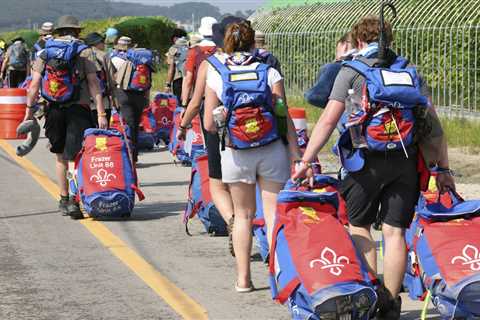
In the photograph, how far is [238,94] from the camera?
805 centimetres

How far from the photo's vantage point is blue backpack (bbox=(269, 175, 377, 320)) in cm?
684

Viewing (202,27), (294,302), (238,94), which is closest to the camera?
(294,302)

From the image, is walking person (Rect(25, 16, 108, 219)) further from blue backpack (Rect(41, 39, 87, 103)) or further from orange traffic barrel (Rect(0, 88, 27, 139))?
orange traffic barrel (Rect(0, 88, 27, 139))

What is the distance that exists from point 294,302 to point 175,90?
11536 mm

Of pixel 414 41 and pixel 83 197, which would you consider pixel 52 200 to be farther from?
pixel 414 41

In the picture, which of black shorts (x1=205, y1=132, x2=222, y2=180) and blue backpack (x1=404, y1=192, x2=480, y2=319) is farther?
black shorts (x1=205, y1=132, x2=222, y2=180)

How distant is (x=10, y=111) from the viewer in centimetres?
1866

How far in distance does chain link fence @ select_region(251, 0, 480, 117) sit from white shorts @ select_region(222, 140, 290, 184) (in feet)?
37.7

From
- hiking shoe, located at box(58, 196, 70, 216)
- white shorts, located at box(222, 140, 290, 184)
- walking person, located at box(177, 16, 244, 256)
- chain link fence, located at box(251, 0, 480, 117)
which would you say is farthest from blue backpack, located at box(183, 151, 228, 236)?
chain link fence, located at box(251, 0, 480, 117)

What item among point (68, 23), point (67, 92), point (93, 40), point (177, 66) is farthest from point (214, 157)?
point (177, 66)

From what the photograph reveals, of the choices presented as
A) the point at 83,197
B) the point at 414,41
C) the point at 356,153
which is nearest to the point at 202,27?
the point at 83,197

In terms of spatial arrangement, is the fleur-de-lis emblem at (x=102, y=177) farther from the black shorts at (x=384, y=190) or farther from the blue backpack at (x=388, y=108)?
the blue backpack at (x=388, y=108)

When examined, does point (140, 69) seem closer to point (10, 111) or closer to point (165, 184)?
point (165, 184)

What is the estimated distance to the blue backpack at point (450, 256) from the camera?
6.84 meters
